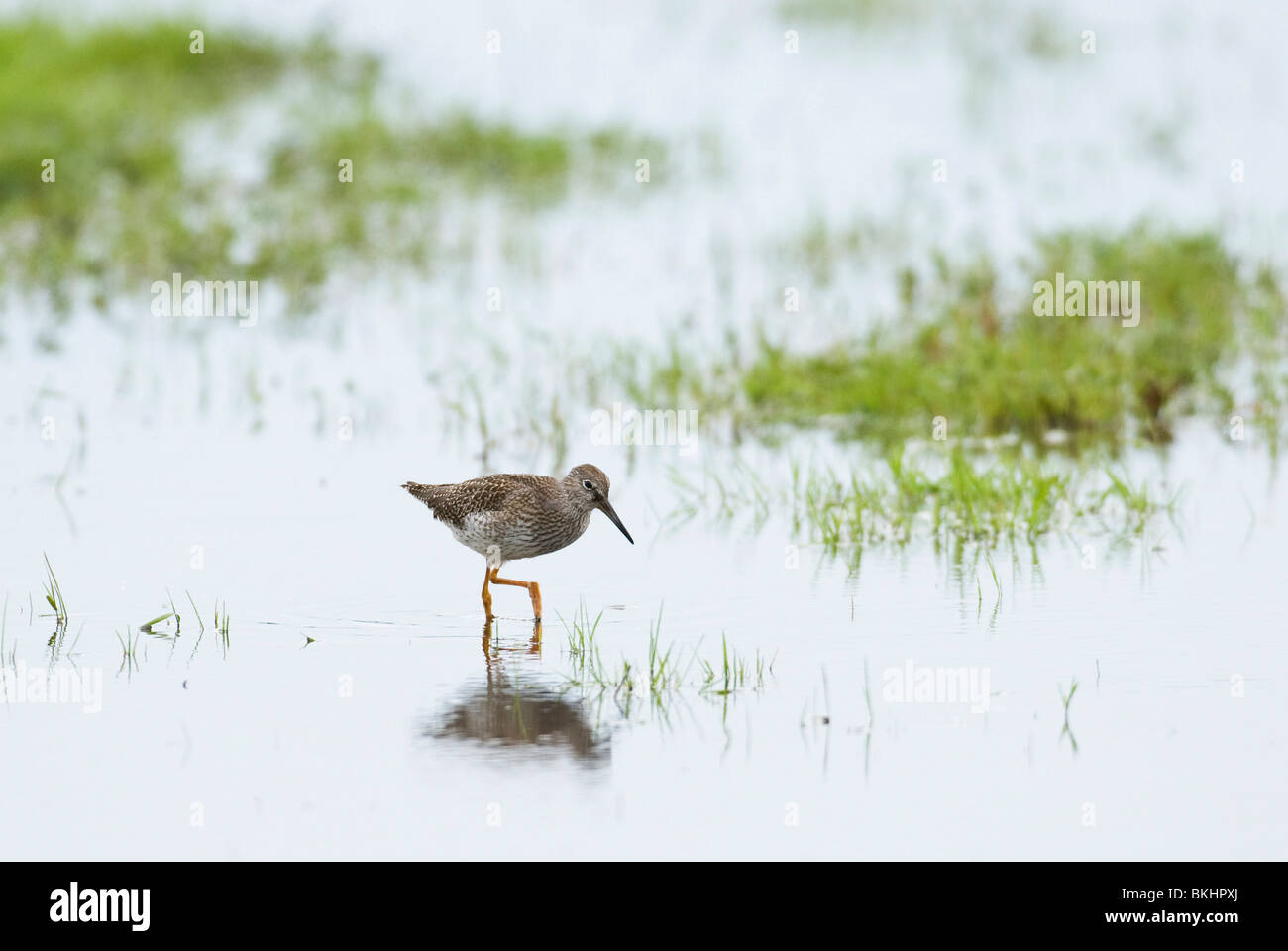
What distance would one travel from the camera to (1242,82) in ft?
85.9

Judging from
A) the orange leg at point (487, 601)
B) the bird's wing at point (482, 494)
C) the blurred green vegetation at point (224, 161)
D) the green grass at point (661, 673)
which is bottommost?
the green grass at point (661, 673)

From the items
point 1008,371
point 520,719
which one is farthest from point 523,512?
point 1008,371

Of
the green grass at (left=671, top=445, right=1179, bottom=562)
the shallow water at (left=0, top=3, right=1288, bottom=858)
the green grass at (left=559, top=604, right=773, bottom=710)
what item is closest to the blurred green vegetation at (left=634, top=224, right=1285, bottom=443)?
the shallow water at (left=0, top=3, right=1288, bottom=858)

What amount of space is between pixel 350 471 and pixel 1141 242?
24.9ft

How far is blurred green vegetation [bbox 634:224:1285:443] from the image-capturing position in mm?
13406

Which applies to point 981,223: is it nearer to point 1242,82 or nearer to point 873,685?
point 1242,82

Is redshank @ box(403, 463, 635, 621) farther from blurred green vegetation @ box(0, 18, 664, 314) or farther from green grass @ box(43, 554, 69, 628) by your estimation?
blurred green vegetation @ box(0, 18, 664, 314)

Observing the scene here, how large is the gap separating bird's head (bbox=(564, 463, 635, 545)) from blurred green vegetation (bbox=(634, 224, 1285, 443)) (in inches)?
142

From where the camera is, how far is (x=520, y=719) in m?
7.70

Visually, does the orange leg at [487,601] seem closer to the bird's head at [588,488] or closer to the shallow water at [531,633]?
the shallow water at [531,633]

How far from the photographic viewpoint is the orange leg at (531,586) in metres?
9.44

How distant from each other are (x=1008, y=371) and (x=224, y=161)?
10.6 m

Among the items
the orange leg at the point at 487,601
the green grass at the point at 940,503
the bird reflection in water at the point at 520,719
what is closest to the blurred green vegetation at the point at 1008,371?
the green grass at the point at 940,503

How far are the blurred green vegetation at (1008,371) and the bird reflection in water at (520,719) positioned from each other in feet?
17.6
